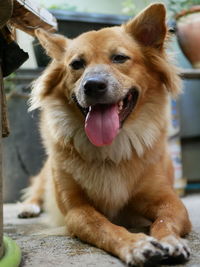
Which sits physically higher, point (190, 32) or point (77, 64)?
point (77, 64)

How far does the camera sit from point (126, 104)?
179 cm

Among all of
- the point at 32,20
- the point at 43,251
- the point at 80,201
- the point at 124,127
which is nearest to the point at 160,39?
the point at 124,127

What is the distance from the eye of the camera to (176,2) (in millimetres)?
3711

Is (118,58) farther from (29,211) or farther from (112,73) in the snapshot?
(29,211)

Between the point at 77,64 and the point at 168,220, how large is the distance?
2.95 feet

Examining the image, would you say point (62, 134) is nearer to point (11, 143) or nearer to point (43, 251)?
point (43, 251)

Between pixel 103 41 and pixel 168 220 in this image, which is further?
pixel 103 41

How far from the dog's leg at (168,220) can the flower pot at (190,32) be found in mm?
2198

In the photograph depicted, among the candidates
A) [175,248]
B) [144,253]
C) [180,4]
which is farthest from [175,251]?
[180,4]

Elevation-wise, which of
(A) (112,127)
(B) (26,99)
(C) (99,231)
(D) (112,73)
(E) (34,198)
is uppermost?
(D) (112,73)

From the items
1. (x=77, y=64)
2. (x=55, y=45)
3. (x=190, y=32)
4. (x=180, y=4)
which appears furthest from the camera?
(x=180, y=4)

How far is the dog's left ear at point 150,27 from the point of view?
185 cm

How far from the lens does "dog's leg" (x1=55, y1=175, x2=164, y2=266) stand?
119 cm

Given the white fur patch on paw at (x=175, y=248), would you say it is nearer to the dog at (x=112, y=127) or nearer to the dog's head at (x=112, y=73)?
the dog at (x=112, y=127)
